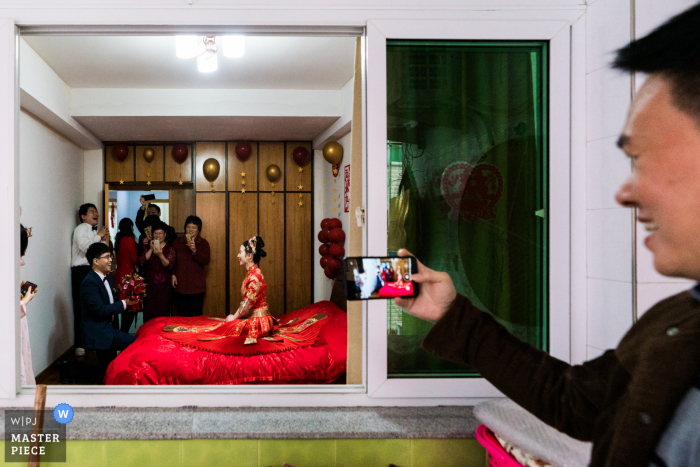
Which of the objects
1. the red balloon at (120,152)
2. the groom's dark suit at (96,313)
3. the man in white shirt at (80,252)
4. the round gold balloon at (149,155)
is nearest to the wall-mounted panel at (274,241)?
the round gold balloon at (149,155)

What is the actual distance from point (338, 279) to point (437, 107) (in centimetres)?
296

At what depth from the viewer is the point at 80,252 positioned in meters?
4.41

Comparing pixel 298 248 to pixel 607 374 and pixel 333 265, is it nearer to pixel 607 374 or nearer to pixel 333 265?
pixel 333 265

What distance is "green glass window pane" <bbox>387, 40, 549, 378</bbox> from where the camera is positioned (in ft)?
4.83

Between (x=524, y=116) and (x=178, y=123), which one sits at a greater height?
(x=178, y=123)

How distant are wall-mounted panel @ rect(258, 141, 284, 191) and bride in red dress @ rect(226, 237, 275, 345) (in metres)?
1.92

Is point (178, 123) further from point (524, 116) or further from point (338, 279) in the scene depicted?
point (524, 116)

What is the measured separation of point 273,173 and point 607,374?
15.6 feet

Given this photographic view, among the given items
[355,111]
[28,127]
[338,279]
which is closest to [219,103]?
[28,127]

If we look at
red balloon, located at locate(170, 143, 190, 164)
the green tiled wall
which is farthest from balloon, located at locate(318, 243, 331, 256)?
the green tiled wall

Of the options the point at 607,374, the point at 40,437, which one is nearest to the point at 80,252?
the point at 40,437

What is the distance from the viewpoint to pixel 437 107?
1483mm

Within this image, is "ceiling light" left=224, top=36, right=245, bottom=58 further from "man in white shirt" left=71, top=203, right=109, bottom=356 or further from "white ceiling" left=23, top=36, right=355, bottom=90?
"man in white shirt" left=71, top=203, right=109, bottom=356

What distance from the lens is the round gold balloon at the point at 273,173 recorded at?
520cm
